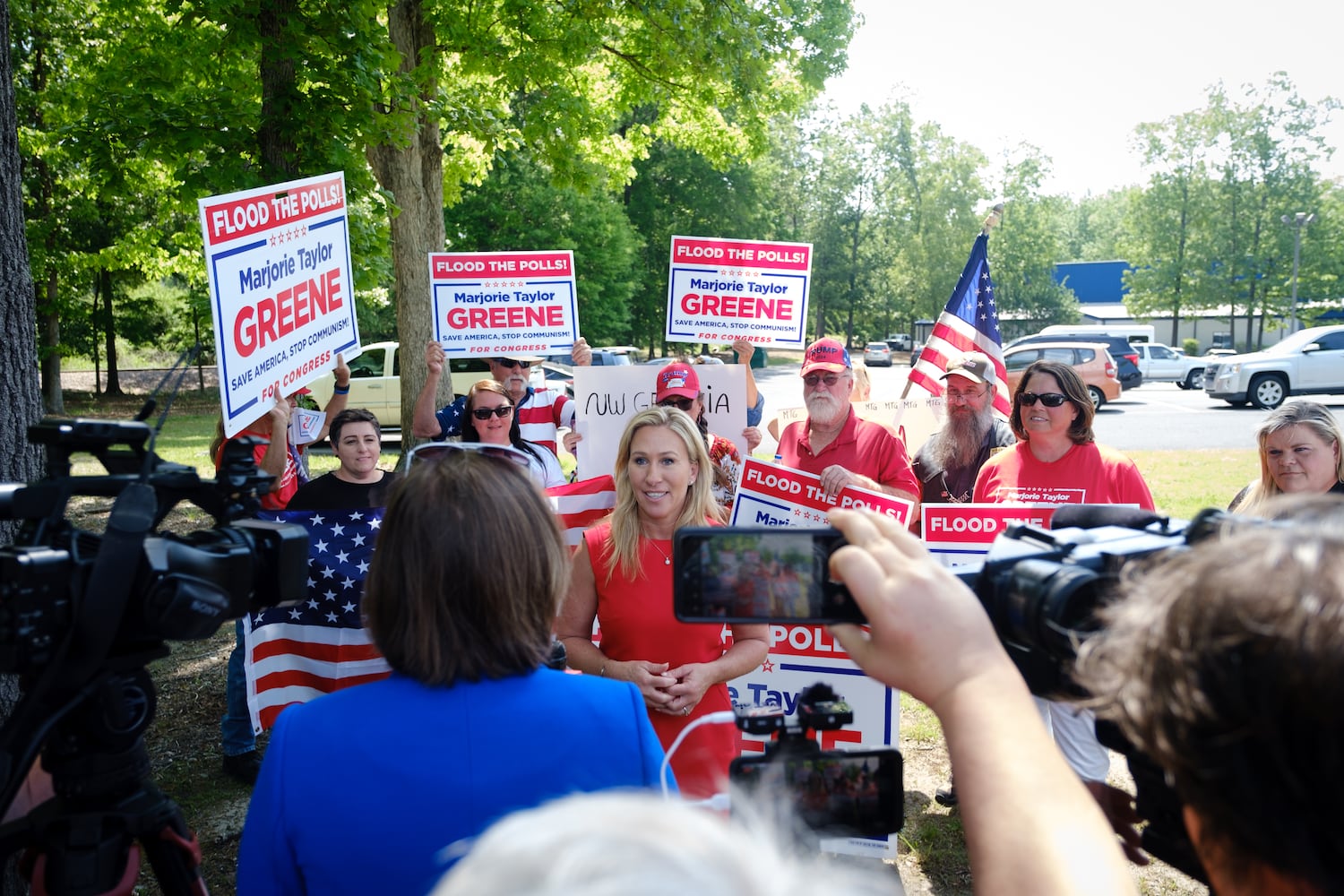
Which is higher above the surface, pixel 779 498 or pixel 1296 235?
pixel 1296 235

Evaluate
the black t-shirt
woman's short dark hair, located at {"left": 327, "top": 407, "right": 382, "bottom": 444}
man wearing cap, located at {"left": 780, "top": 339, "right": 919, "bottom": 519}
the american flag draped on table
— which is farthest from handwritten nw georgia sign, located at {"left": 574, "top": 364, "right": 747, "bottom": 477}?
the american flag draped on table

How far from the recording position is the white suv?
20969mm

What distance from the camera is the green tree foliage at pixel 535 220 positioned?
1169 inches

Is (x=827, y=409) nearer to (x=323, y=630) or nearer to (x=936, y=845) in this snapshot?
(x=936, y=845)

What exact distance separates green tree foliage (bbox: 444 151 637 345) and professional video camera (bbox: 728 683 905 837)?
2812 cm

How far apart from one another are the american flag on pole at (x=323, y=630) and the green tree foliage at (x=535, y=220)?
83.6 ft

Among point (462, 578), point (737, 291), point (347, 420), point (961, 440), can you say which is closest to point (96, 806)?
point (462, 578)

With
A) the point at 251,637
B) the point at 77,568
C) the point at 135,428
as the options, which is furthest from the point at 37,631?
the point at 251,637

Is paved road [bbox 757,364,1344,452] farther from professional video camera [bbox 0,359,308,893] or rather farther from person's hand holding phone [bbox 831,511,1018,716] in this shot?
professional video camera [bbox 0,359,308,893]

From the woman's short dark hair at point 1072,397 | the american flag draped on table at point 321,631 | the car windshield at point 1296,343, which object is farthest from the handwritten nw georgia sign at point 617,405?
the car windshield at point 1296,343

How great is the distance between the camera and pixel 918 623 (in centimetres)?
103

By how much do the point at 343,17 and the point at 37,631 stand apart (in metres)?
6.34

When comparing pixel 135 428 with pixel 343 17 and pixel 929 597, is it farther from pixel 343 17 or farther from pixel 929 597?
pixel 343 17

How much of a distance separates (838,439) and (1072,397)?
1.10 metres
